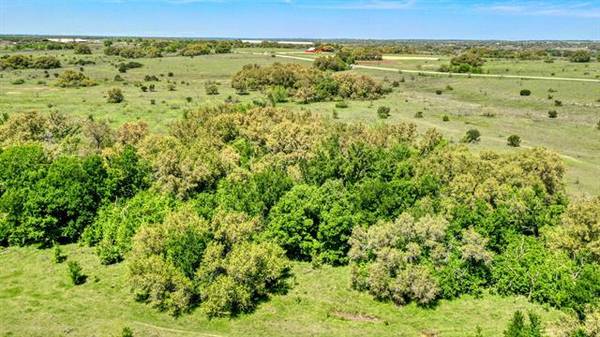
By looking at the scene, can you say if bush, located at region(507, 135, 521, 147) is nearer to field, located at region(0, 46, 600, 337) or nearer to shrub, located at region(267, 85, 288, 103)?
field, located at region(0, 46, 600, 337)

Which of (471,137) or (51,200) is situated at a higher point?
(471,137)

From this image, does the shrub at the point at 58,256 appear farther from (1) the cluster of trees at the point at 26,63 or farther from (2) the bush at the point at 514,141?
(1) the cluster of trees at the point at 26,63

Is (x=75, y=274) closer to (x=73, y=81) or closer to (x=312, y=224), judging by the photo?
(x=312, y=224)

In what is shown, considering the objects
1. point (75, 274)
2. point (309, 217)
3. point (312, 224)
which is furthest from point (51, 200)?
point (312, 224)

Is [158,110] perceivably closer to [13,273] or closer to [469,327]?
[13,273]

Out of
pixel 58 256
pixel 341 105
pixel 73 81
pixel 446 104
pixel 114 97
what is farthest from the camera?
pixel 73 81

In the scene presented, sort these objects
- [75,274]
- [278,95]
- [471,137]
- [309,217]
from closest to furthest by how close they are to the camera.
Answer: [75,274] → [309,217] → [471,137] → [278,95]

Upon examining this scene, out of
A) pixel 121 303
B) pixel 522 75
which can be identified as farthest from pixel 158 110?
pixel 522 75
